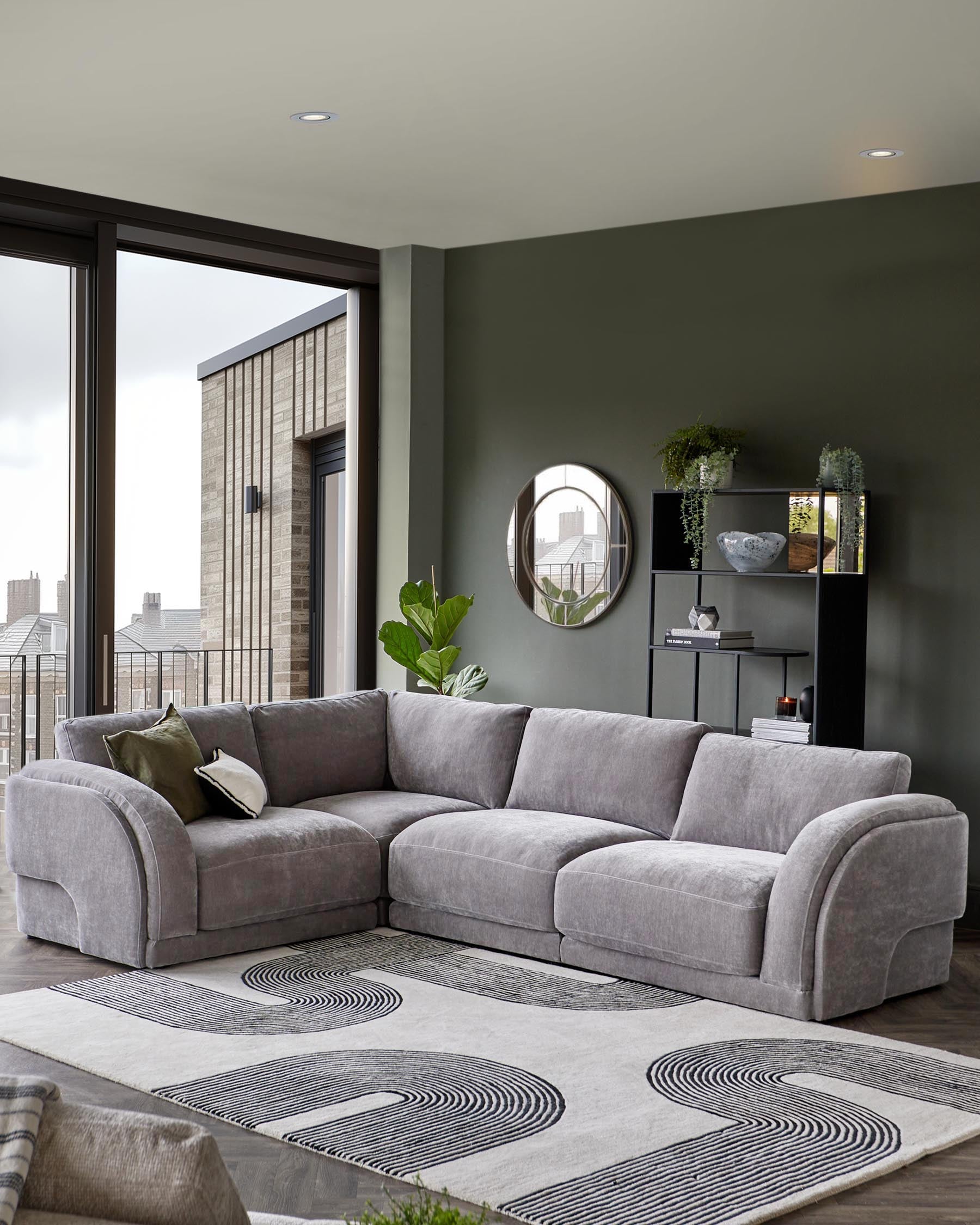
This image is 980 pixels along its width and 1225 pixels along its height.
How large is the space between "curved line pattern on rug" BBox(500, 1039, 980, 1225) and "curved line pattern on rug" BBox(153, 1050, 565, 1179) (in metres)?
0.30

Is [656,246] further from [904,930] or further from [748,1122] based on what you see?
[748,1122]

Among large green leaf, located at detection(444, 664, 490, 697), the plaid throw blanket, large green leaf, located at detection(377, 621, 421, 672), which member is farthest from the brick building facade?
the plaid throw blanket

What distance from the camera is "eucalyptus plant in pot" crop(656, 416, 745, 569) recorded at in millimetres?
6098

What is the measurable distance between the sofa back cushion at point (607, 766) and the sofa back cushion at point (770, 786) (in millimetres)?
77


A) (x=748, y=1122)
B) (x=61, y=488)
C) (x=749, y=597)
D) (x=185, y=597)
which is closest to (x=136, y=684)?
(x=185, y=597)

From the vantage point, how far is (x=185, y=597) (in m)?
8.70

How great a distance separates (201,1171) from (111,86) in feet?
13.5

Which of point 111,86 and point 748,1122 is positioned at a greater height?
point 111,86

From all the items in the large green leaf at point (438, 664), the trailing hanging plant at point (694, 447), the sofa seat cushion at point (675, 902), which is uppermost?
the trailing hanging plant at point (694, 447)

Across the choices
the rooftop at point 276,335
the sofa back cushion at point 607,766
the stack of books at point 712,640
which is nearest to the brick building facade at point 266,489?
the rooftop at point 276,335

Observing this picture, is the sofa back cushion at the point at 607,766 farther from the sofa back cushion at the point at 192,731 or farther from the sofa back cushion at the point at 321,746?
the sofa back cushion at the point at 192,731

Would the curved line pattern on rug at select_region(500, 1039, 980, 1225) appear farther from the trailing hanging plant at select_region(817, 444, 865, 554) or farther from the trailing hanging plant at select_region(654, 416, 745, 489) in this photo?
the trailing hanging plant at select_region(654, 416, 745, 489)

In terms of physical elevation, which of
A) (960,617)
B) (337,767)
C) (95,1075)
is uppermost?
(960,617)

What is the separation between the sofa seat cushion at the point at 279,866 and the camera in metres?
4.70
